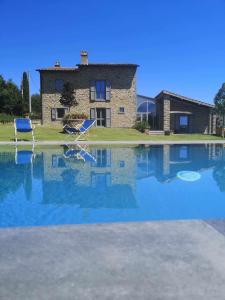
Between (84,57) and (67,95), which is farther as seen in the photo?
(84,57)

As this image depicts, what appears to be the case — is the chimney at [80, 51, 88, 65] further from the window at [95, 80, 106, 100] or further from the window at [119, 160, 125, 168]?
the window at [119, 160, 125, 168]

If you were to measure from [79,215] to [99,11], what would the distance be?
10.7 m

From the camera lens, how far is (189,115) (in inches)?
1133

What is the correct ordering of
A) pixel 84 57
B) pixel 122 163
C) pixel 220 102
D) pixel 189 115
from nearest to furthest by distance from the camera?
pixel 122 163 < pixel 220 102 < pixel 84 57 < pixel 189 115

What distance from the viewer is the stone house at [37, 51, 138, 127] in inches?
1084

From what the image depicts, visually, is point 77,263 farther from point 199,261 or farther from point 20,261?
point 199,261

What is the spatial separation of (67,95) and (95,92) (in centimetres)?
263

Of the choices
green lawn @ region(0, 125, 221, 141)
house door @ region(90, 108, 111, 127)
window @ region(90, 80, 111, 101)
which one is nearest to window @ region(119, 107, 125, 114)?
house door @ region(90, 108, 111, 127)

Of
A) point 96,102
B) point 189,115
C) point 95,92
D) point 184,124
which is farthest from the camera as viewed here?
point 184,124

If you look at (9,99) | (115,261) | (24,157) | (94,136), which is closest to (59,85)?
(94,136)

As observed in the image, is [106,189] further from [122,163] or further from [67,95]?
[67,95]

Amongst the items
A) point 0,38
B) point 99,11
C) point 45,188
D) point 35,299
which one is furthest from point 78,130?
point 35,299

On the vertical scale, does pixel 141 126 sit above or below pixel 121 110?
below

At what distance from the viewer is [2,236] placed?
3105 mm
